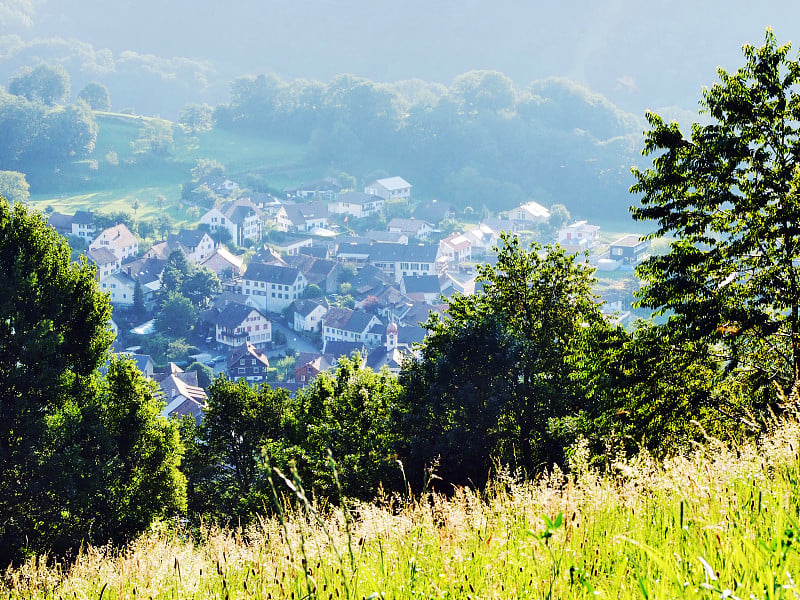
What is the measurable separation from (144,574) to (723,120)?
410 inches

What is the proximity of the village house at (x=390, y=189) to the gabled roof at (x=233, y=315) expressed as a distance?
6871 cm

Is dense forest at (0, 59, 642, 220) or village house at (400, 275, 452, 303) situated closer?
village house at (400, 275, 452, 303)

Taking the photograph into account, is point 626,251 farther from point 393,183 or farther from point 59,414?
point 59,414

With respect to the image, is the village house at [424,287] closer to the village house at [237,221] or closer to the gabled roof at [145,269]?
the village house at [237,221]

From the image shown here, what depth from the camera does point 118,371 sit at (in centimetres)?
1866

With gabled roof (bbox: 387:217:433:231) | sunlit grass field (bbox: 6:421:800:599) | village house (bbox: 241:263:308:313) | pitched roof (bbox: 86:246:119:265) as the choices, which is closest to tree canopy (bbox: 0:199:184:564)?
sunlit grass field (bbox: 6:421:800:599)

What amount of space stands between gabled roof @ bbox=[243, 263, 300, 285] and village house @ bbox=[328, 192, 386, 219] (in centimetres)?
4070

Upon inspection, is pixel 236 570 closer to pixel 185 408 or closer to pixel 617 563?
pixel 617 563

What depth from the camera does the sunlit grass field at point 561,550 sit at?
252 cm

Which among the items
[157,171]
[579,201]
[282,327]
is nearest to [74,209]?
[157,171]

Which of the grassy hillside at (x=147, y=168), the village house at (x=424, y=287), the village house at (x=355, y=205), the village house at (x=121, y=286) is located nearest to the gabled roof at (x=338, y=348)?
the village house at (x=424, y=287)

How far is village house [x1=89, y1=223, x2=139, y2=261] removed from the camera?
120000 mm

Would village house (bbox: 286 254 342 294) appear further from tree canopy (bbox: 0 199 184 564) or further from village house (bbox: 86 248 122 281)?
tree canopy (bbox: 0 199 184 564)

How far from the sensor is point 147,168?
568ft
